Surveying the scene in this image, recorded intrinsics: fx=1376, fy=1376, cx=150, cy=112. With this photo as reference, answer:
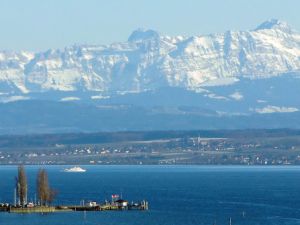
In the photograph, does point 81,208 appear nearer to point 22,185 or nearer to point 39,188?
point 39,188

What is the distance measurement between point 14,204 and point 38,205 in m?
5.52

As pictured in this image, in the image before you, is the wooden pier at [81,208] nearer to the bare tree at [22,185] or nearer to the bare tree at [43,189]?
the bare tree at [43,189]

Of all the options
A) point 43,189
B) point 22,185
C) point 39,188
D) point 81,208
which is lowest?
point 81,208

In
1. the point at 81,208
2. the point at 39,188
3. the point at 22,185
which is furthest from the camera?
the point at 81,208

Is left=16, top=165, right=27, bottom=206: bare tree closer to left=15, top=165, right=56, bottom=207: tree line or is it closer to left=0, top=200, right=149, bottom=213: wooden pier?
left=15, top=165, right=56, bottom=207: tree line

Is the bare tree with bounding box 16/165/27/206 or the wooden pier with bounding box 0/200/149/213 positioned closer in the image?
the wooden pier with bounding box 0/200/149/213

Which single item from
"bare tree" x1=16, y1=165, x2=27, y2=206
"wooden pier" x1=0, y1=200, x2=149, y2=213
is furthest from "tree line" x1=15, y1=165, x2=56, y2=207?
"wooden pier" x1=0, y1=200, x2=149, y2=213

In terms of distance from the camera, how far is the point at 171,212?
174000 mm

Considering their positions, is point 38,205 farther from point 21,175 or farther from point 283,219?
point 283,219

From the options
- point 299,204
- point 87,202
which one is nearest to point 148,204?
point 87,202

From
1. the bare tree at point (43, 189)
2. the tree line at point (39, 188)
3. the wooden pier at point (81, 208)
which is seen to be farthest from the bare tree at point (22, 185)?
the wooden pier at point (81, 208)

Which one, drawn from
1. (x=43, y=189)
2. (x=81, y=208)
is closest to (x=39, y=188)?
(x=43, y=189)

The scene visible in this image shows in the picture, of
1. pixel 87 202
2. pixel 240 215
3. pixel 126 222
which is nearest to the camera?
pixel 126 222

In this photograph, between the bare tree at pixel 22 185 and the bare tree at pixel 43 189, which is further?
the bare tree at pixel 22 185
